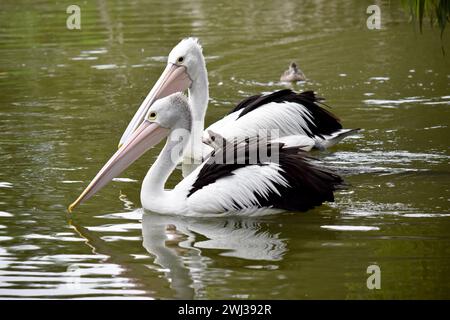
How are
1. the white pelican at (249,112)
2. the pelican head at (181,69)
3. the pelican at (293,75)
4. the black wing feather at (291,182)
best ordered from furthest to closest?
1. the pelican at (293,75)
2. the pelican head at (181,69)
3. the white pelican at (249,112)
4. the black wing feather at (291,182)

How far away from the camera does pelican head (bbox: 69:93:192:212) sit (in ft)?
25.4

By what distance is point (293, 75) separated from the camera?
12172 millimetres

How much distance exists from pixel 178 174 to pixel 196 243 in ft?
6.69

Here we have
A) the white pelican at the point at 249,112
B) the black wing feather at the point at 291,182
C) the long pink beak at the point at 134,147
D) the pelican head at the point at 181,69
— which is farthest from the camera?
the pelican head at the point at 181,69

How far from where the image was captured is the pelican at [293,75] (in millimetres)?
12133

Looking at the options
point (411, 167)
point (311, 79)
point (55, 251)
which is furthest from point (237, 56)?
point (55, 251)

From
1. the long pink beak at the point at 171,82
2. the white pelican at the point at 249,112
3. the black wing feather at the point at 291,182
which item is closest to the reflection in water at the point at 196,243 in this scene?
the black wing feather at the point at 291,182

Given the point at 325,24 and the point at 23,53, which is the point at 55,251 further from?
the point at 325,24

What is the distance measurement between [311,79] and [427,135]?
3211mm

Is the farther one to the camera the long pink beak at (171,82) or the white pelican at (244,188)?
the long pink beak at (171,82)

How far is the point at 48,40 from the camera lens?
51.1 ft

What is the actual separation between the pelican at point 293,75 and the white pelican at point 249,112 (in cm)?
260

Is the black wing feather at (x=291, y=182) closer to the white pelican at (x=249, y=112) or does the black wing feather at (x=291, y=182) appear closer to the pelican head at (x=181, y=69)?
the white pelican at (x=249, y=112)

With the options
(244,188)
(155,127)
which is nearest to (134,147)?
(155,127)
